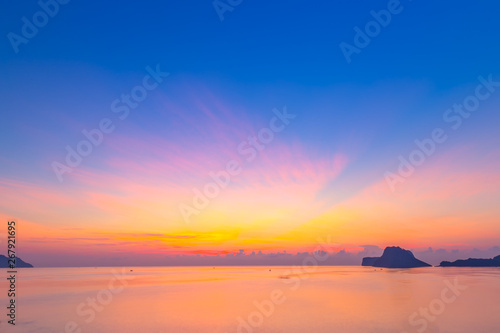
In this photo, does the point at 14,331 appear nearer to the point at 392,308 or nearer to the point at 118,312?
the point at 118,312

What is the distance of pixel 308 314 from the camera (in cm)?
3731

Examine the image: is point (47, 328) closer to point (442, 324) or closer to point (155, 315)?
point (155, 315)

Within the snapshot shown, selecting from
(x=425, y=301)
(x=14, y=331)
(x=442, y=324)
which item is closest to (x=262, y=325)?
(x=442, y=324)

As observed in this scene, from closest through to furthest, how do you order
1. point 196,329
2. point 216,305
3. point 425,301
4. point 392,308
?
point 196,329 → point 392,308 → point 216,305 → point 425,301

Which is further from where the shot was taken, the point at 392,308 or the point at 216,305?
the point at 216,305

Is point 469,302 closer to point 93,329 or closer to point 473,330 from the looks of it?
point 473,330

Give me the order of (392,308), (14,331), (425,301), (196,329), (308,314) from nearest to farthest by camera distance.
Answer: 1. (14,331)
2. (196,329)
3. (308,314)
4. (392,308)
5. (425,301)

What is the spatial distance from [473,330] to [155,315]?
29.3 metres

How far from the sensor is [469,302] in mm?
46125

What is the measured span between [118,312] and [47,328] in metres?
10.3

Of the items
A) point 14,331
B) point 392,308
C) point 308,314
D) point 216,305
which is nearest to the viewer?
point 14,331

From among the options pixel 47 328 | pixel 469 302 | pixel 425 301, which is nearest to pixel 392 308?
pixel 425 301

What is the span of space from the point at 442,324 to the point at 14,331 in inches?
1383

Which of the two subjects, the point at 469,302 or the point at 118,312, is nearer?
the point at 118,312
